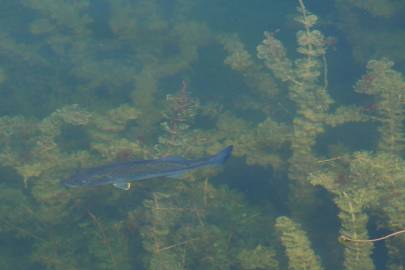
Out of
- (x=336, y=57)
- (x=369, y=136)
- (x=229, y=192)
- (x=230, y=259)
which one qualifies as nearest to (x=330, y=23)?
(x=336, y=57)

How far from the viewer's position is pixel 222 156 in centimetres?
488

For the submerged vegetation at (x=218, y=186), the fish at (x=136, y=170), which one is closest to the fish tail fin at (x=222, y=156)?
the fish at (x=136, y=170)

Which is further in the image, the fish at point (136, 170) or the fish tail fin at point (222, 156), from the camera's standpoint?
the fish at point (136, 170)

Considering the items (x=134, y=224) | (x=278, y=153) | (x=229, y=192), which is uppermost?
(x=278, y=153)

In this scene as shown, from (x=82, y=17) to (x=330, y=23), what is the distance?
6.77 m

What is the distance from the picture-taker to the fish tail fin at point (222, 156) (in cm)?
484

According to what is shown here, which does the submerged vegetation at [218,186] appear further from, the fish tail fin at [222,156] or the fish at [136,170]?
the fish tail fin at [222,156]

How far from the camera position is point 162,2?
565 inches

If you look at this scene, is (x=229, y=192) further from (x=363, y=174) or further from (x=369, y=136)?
(x=369, y=136)

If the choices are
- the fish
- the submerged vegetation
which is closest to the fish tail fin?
the fish

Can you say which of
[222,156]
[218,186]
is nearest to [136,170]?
[222,156]

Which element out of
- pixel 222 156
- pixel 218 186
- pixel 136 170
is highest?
pixel 222 156

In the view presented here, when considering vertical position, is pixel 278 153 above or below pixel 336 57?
below

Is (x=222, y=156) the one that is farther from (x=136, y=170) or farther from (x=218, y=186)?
(x=218, y=186)
